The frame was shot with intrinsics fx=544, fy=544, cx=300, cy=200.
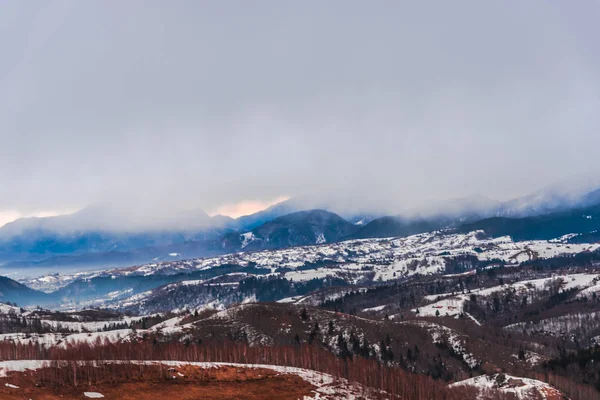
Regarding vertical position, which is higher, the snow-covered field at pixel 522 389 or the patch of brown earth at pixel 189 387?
the patch of brown earth at pixel 189 387

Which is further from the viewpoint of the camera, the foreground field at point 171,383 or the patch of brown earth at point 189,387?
the foreground field at point 171,383

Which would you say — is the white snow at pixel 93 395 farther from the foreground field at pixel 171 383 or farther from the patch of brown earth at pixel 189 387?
the patch of brown earth at pixel 189 387

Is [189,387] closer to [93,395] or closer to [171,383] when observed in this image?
[171,383]

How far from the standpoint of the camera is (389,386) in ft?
500

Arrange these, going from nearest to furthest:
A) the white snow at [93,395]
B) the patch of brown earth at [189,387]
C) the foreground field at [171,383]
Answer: the patch of brown earth at [189,387] → the foreground field at [171,383] → the white snow at [93,395]

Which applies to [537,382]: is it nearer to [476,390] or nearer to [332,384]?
[476,390]

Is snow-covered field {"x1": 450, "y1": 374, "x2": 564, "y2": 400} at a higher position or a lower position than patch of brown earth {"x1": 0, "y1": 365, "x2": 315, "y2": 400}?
lower

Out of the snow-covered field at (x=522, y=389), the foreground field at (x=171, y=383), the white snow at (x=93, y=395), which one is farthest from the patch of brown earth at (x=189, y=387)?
the snow-covered field at (x=522, y=389)

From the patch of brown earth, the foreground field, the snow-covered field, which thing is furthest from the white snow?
the snow-covered field

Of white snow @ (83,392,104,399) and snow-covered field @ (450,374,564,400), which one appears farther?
snow-covered field @ (450,374,564,400)

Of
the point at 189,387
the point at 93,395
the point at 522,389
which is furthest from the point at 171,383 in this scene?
the point at 522,389

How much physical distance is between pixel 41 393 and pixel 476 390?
141 m

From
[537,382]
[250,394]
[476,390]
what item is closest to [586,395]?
[537,382]

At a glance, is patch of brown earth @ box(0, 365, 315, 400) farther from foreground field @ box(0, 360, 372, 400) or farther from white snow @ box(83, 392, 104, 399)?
white snow @ box(83, 392, 104, 399)
